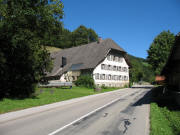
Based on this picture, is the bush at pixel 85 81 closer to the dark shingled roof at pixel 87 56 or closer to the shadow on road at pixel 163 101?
the dark shingled roof at pixel 87 56

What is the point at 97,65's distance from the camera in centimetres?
3712

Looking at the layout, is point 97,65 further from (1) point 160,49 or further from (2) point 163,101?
(2) point 163,101

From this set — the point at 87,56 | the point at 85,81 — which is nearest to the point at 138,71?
the point at 87,56

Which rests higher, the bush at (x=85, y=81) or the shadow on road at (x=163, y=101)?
the bush at (x=85, y=81)

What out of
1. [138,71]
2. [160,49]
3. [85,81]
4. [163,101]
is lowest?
[163,101]

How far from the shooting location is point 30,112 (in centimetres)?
1146

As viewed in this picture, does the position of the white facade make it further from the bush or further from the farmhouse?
the bush

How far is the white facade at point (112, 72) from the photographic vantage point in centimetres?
3773

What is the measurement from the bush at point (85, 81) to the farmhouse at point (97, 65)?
5.44 feet

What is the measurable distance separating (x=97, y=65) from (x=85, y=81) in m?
4.79

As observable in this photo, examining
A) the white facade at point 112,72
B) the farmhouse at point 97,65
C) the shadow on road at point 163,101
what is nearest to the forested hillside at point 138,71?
the white facade at point 112,72

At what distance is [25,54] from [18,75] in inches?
83.8

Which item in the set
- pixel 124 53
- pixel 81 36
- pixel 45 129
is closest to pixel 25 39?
pixel 45 129

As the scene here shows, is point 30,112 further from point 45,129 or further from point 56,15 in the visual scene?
point 56,15
